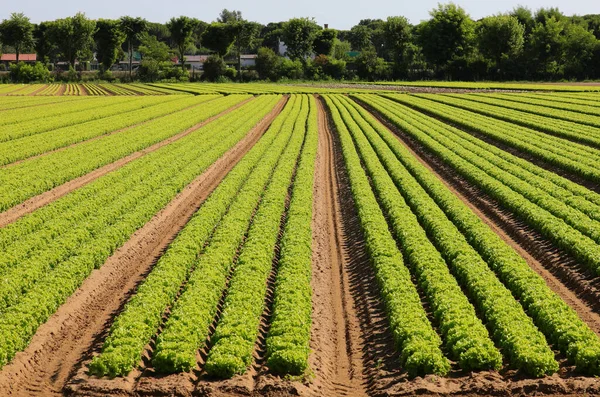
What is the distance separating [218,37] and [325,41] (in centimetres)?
3257

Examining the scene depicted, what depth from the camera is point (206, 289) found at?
14.2 metres

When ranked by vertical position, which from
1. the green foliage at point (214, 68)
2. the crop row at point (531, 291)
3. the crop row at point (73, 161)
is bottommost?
the crop row at point (531, 291)

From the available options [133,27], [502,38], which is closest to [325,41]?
[133,27]

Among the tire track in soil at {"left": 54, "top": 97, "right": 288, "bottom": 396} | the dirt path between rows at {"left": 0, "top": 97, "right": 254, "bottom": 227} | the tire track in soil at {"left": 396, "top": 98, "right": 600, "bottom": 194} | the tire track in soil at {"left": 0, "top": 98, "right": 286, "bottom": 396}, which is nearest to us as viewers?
the tire track in soil at {"left": 54, "top": 97, "right": 288, "bottom": 396}

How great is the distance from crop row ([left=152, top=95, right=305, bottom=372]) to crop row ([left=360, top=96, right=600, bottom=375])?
6.88 metres

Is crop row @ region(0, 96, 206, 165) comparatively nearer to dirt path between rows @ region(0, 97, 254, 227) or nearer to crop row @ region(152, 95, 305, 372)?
dirt path between rows @ region(0, 97, 254, 227)

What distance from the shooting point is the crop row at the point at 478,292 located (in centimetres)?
1145

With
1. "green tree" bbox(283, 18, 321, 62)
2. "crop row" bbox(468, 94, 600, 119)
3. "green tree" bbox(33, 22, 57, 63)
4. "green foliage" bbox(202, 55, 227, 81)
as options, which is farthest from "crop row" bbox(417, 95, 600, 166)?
"green tree" bbox(33, 22, 57, 63)

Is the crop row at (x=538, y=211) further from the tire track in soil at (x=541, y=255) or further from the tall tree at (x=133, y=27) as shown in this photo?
the tall tree at (x=133, y=27)

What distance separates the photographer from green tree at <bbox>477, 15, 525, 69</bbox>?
120 m

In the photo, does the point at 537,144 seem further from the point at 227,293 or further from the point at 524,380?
the point at 524,380

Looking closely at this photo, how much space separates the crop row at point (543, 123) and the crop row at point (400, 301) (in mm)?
20765

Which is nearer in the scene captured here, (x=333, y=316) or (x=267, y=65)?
(x=333, y=316)

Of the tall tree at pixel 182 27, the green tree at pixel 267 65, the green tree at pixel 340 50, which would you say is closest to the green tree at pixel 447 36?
the green tree at pixel 267 65
